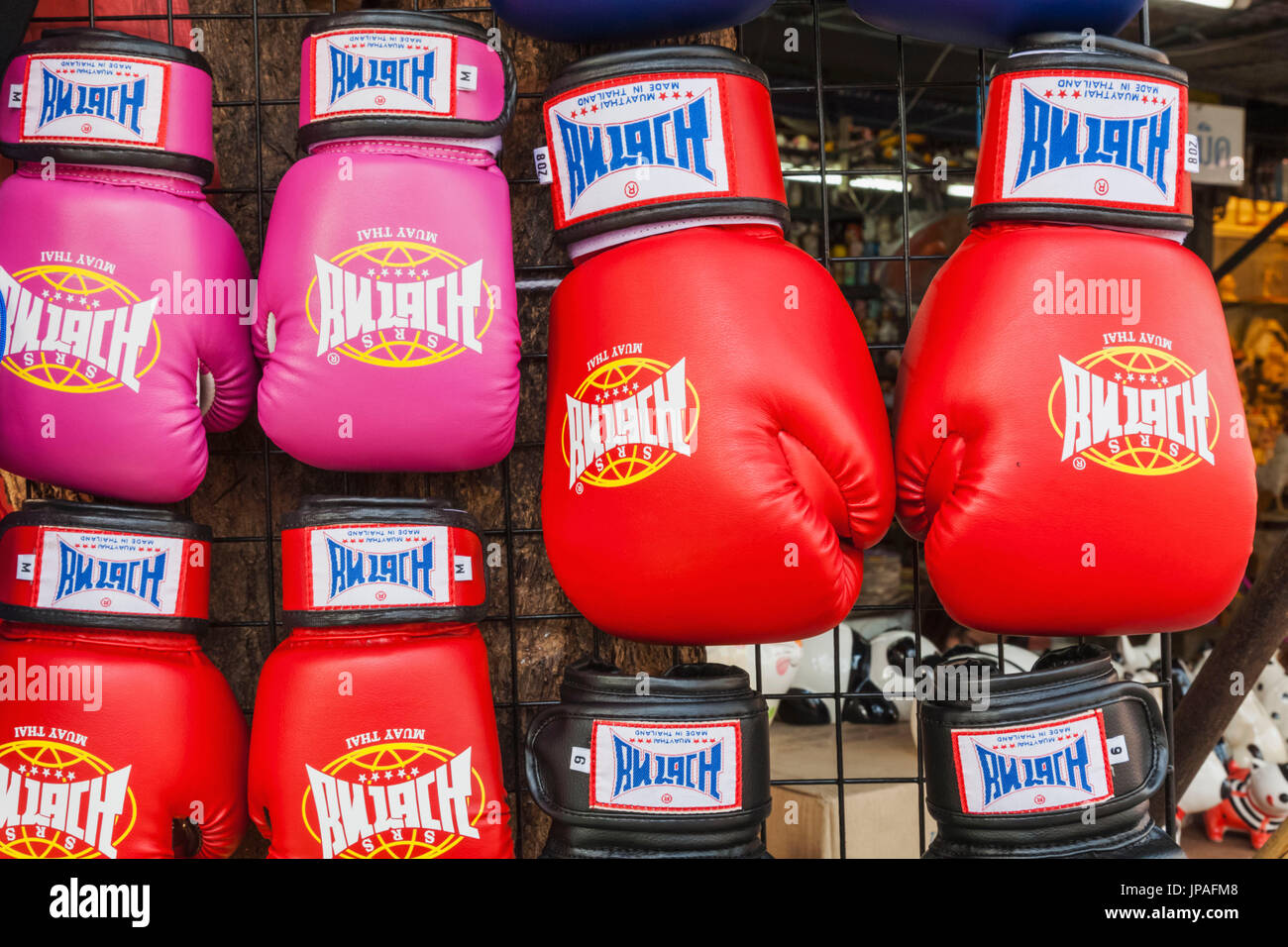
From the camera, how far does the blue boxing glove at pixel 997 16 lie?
1.24 meters

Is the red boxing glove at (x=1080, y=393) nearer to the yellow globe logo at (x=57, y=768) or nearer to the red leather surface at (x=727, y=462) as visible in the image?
the red leather surface at (x=727, y=462)

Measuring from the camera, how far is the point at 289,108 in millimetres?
1486

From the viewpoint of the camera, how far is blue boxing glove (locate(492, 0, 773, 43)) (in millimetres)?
1239

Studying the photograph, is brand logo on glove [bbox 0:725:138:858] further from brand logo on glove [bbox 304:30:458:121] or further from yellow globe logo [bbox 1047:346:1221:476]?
yellow globe logo [bbox 1047:346:1221:476]

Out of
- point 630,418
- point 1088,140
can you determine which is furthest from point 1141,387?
point 630,418

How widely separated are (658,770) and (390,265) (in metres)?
0.68

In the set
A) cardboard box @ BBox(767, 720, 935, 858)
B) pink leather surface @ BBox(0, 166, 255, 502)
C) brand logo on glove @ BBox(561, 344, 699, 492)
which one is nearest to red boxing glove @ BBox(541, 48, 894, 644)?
brand logo on glove @ BBox(561, 344, 699, 492)

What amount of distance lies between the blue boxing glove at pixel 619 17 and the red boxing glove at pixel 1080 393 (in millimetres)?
349

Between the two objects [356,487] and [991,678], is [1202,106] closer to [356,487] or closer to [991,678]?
[991,678]

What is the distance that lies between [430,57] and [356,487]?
0.59 meters

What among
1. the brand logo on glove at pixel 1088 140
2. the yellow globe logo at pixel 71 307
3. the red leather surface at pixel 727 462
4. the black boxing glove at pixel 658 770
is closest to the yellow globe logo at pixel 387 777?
the black boxing glove at pixel 658 770

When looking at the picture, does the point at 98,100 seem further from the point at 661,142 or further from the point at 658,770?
the point at 658,770

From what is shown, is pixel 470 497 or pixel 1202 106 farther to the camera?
pixel 1202 106
